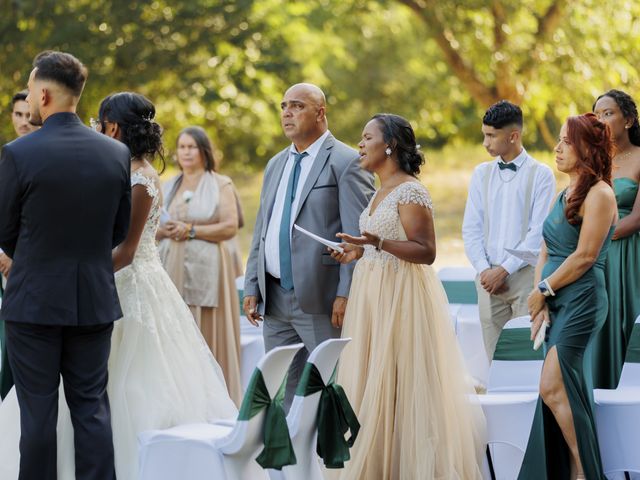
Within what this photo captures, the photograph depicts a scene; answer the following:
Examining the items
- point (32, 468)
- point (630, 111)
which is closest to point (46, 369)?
point (32, 468)

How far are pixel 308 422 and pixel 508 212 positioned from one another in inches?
102

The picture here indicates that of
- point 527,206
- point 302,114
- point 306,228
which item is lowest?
point 306,228

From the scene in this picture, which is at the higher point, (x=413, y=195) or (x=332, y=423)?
(x=413, y=195)

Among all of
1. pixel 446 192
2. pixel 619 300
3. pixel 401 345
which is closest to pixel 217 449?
pixel 401 345

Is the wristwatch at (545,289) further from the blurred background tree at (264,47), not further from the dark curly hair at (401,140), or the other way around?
the blurred background tree at (264,47)

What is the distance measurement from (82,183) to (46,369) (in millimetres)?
762

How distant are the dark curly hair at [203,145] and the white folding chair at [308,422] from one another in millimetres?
3595

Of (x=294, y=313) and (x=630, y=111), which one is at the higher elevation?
(x=630, y=111)

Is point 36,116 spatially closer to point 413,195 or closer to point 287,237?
point 287,237

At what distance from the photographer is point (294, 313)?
19.6 ft

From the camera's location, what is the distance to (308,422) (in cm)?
476

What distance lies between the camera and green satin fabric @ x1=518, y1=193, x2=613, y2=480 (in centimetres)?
520

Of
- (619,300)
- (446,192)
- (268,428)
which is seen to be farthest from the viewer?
(446,192)

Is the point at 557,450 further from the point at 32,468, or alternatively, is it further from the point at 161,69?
the point at 161,69
